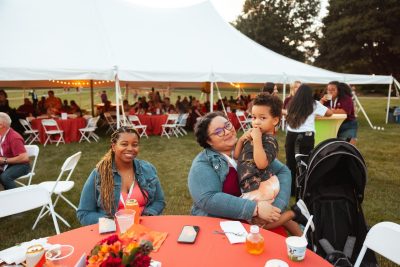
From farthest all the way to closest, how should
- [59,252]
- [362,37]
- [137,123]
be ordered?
[362,37] < [137,123] < [59,252]

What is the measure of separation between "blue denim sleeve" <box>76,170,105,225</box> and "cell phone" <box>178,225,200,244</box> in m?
0.81

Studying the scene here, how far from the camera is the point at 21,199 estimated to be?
2488 mm

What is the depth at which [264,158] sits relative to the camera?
2.28m

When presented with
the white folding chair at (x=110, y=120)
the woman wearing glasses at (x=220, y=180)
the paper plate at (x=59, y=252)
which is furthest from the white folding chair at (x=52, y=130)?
the paper plate at (x=59, y=252)

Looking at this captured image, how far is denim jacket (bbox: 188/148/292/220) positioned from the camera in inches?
84.5

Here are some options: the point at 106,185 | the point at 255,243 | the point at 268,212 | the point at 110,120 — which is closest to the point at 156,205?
the point at 106,185

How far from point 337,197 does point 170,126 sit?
860 cm

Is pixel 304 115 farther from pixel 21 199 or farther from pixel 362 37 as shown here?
pixel 362 37

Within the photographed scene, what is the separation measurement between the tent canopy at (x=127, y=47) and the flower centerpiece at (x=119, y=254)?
7244mm

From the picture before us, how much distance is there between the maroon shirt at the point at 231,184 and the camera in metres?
2.34

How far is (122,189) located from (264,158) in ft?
3.84

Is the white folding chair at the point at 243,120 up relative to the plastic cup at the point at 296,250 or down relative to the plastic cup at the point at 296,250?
down

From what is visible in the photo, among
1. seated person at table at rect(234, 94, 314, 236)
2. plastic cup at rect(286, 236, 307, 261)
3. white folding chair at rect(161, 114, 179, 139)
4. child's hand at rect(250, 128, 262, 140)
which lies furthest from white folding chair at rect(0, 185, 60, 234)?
white folding chair at rect(161, 114, 179, 139)

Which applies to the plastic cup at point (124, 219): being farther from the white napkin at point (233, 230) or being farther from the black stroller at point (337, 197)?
the black stroller at point (337, 197)
